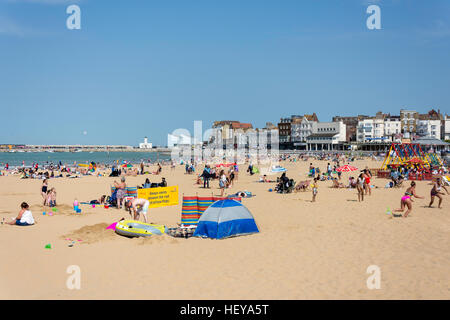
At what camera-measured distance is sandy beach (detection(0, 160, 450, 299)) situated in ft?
22.6

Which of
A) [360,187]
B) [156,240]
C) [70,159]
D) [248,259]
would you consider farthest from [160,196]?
[70,159]

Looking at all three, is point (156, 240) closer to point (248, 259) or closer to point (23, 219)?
point (248, 259)

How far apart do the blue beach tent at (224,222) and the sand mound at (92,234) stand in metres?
2.36

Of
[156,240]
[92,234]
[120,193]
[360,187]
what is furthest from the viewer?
[360,187]

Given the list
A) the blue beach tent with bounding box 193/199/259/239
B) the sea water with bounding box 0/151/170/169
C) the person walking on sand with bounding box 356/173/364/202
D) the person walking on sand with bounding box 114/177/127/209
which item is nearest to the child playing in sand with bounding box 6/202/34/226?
the person walking on sand with bounding box 114/177/127/209

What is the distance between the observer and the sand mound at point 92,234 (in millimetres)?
10312

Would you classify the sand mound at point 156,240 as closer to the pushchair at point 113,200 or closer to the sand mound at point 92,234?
the sand mound at point 92,234

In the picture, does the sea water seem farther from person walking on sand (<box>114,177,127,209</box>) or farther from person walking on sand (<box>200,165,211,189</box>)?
person walking on sand (<box>114,177,127,209</box>)

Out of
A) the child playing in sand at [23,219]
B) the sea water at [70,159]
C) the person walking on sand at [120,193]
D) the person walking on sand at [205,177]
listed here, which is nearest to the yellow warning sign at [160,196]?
the person walking on sand at [120,193]

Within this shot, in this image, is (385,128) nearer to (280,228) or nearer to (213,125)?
(213,125)

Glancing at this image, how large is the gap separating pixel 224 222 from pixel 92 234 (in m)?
3.61

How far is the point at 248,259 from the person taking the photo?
8688 millimetres
